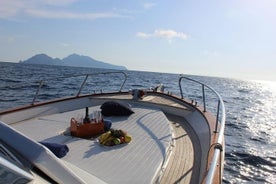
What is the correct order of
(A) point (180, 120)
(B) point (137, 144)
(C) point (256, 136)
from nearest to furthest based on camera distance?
(B) point (137, 144)
(A) point (180, 120)
(C) point (256, 136)

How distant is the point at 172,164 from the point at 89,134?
1712 millimetres

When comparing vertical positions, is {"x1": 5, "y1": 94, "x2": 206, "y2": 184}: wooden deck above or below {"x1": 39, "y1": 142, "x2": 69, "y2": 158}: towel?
below

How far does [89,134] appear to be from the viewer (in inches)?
234

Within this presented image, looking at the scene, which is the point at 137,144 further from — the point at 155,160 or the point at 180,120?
the point at 180,120

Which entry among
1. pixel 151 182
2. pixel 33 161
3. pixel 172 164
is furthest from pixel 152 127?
pixel 33 161

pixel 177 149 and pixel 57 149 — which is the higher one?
pixel 57 149

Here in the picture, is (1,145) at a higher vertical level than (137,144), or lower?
higher

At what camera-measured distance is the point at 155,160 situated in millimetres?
4887

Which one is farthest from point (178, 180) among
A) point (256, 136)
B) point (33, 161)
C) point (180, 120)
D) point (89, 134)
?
point (256, 136)

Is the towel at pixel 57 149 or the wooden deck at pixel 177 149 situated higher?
the towel at pixel 57 149

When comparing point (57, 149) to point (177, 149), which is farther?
point (177, 149)

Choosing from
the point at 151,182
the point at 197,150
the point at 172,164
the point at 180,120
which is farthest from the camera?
the point at 180,120

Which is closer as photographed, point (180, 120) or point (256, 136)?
point (180, 120)

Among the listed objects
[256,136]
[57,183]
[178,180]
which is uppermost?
[57,183]
